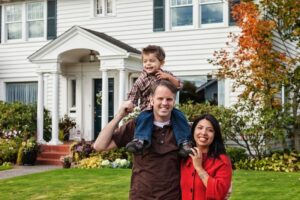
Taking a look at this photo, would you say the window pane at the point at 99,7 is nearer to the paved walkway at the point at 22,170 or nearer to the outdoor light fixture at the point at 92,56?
the outdoor light fixture at the point at 92,56

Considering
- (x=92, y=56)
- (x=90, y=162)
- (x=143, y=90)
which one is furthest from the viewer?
(x=92, y=56)

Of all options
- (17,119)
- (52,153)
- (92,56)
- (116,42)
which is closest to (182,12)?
(116,42)

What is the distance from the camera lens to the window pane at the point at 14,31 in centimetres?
1830

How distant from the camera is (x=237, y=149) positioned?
43.5 feet

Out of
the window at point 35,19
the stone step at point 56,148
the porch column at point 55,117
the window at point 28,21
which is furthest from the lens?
the window at point 35,19

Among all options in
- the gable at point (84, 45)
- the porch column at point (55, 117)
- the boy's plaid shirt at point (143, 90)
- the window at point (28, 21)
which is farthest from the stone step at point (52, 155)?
the boy's plaid shirt at point (143, 90)

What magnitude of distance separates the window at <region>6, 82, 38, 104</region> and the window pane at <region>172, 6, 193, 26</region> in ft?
18.9

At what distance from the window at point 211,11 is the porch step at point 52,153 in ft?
18.4

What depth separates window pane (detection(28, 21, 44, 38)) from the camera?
1792 centimetres

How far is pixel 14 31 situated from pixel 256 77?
9547 mm

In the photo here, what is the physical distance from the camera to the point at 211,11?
15.1m

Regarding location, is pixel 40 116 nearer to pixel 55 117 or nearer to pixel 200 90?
pixel 55 117

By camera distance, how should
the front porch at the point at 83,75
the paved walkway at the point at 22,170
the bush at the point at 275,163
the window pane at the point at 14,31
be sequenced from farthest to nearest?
the window pane at the point at 14,31, the front porch at the point at 83,75, the paved walkway at the point at 22,170, the bush at the point at 275,163

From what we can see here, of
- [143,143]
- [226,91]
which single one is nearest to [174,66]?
[226,91]
